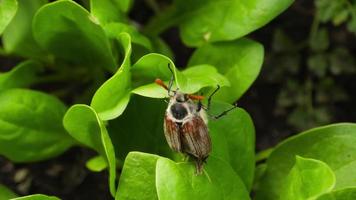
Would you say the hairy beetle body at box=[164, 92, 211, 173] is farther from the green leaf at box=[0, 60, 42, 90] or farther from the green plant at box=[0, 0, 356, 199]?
the green leaf at box=[0, 60, 42, 90]

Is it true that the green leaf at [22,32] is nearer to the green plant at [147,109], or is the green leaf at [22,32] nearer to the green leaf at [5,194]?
the green plant at [147,109]

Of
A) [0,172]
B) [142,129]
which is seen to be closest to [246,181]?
[142,129]

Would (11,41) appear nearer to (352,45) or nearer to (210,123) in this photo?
(210,123)

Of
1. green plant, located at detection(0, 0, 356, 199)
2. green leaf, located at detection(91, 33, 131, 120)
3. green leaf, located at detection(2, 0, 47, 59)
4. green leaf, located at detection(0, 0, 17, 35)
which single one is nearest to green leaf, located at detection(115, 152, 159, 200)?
green plant, located at detection(0, 0, 356, 199)

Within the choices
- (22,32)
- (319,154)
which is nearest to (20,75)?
(22,32)

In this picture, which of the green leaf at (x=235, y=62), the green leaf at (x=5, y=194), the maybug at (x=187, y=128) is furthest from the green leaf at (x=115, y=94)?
the green leaf at (x=5, y=194)

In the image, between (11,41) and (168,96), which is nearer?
(168,96)

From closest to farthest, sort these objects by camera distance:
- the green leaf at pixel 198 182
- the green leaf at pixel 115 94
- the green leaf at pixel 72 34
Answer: the green leaf at pixel 198 182 < the green leaf at pixel 115 94 < the green leaf at pixel 72 34
